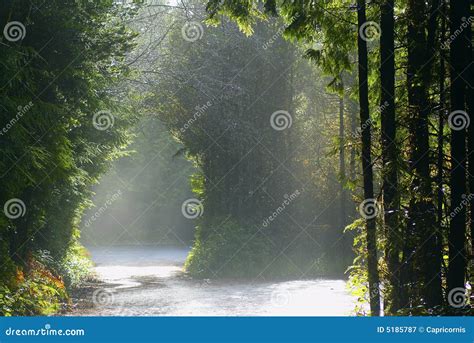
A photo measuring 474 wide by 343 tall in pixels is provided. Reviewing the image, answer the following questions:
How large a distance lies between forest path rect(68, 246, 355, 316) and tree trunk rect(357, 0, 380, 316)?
149 inches

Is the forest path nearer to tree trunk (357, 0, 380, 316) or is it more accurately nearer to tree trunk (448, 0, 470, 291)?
tree trunk (357, 0, 380, 316)

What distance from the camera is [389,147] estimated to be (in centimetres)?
1029

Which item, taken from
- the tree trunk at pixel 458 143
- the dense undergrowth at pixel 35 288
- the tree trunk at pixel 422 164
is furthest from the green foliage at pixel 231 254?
the tree trunk at pixel 458 143

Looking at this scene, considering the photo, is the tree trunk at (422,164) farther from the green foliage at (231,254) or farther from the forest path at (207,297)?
the green foliage at (231,254)

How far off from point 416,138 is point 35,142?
7.57m

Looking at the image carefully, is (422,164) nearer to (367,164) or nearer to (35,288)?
(367,164)

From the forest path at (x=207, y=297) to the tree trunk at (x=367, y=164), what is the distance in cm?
378

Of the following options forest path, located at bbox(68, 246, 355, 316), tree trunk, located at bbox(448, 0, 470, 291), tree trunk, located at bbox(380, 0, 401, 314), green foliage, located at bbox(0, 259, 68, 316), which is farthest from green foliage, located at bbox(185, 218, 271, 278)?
tree trunk, located at bbox(448, 0, 470, 291)

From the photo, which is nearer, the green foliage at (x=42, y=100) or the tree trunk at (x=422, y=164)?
the tree trunk at (x=422, y=164)

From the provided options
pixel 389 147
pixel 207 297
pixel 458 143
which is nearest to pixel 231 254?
pixel 207 297

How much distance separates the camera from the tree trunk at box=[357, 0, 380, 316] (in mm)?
10609

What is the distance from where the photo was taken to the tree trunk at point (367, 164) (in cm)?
1061

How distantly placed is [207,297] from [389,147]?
1183 centimetres

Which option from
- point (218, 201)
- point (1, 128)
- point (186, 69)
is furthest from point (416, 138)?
point (218, 201)
